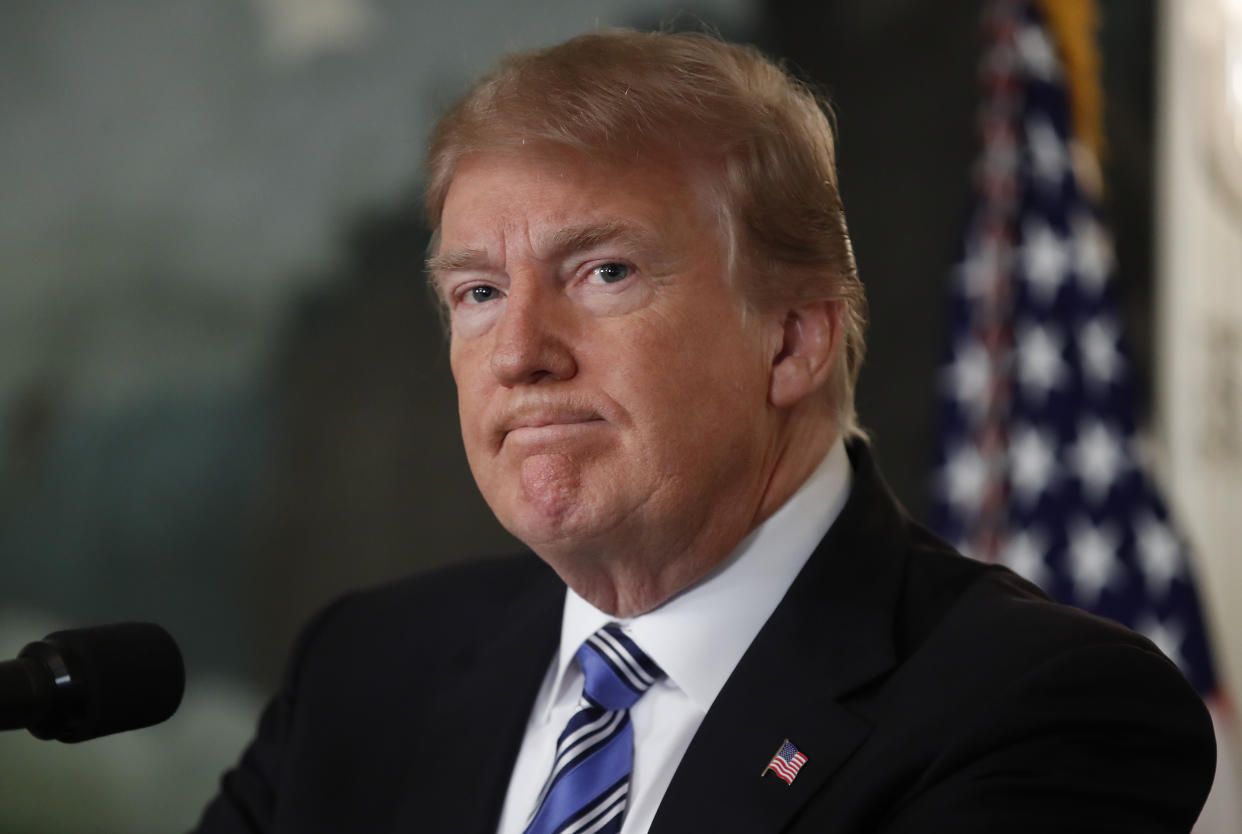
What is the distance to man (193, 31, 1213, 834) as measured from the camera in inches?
61.1

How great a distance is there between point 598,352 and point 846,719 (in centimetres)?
55

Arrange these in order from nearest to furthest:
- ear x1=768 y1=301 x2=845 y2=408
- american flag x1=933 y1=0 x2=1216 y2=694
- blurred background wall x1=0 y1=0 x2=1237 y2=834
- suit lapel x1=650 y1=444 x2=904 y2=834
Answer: suit lapel x1=650 y1=444 x2=904 y2=834 → ear x1=768 y1=301 x2=845 y2=408 → blurred background wall x1=0 y1=0 x2=1237 y2=834 → american flag x1=933 y1=0 x2=1216 y2=694

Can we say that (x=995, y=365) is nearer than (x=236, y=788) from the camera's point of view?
No

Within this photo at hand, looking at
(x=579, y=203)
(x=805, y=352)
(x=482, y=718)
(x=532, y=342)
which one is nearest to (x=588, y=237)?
(x=579, y=203)

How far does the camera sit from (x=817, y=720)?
1672 mm

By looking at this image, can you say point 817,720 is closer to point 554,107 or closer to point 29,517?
point 554,107

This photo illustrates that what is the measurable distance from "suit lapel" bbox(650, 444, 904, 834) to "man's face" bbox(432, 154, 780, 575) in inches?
7.7

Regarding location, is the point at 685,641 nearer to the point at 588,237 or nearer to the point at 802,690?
the point at 802,690

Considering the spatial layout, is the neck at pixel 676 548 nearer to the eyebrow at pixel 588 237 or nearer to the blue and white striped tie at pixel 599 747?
the blue and white striped tie at pixel 599 747

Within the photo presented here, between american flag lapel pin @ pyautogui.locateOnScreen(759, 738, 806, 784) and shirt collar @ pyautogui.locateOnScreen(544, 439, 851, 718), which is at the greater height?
shirt collar @ pyautogui.locateOnScreen(544, 439, 851, 718)

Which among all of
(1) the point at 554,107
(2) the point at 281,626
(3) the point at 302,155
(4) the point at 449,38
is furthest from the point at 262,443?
(1) the point at 554,107

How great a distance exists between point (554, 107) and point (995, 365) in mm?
2948

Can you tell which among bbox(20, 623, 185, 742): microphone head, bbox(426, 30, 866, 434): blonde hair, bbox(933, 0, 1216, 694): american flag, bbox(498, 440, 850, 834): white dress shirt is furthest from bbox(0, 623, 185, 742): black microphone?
bbox(933, 0, 1216, 694): american flag

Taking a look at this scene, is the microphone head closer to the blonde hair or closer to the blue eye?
the blue eye
